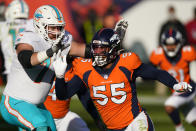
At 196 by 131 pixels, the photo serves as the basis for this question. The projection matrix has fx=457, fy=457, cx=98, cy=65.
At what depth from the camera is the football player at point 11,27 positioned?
7312 mm

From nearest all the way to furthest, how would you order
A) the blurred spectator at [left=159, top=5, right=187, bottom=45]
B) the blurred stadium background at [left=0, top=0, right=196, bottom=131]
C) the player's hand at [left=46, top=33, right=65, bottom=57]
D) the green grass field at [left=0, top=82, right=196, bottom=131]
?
the player's hand at [left=46, top=33, right=65, bottom=57]
the green grass field at [left=0, top=82, right=196, bottom=131]
the blurred spectator at [left=159, top=5, right=187, bottom=45]
the blurred stadium background at [left=0, top=0, right=196, bottom=131]

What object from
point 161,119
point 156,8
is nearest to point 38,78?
point 161,119

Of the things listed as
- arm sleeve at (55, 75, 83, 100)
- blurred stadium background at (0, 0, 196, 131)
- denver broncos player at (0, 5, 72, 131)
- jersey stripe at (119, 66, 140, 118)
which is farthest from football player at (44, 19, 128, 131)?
blurred stadium background at (0, 0, 196, 131)

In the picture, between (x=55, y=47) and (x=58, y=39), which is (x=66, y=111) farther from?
(x=55, y=47)

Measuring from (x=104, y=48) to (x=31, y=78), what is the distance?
82cm

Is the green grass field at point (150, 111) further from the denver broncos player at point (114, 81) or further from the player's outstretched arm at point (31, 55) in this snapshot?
the player's outstretched arm at point (31, 55)

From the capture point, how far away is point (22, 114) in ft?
15.0

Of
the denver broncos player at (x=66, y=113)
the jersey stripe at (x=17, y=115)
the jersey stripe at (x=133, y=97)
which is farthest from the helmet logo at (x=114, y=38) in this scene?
the jersey stripe at (x=17, y=115)

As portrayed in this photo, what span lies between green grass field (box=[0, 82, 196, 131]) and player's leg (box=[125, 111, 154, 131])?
9.90 ft

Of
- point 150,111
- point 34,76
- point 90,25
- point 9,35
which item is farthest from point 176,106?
point 90,25

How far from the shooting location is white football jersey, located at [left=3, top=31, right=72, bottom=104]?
15.5ft

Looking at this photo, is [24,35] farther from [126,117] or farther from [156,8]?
[156,8]

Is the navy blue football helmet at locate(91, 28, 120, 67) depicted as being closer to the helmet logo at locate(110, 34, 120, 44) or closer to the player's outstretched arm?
the helmet logo at locate(110, 34, 120, 44)

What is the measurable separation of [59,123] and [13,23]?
2.43 meters
